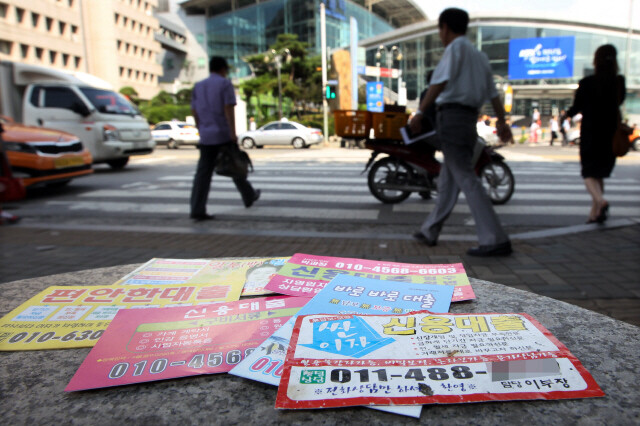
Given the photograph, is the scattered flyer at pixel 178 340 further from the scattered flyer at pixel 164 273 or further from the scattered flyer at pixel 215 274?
the scattered flyer at pixel 164 273

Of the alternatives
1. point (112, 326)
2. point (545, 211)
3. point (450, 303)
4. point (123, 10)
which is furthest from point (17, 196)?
point (123, 10)

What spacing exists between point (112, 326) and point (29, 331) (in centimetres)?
19

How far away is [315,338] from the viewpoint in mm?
961

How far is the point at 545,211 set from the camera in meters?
6.33

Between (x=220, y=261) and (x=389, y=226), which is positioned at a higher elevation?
(x=220, y=261)

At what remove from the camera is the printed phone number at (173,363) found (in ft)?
2.92

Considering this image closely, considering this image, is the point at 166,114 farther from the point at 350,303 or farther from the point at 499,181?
the point at 350,303

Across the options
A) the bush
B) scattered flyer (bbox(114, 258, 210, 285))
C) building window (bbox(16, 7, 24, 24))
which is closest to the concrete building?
building window (bbox(16, 7, 24, 24))

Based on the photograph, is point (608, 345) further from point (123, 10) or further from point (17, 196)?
point (123, 10)

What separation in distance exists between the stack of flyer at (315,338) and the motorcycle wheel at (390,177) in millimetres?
5433

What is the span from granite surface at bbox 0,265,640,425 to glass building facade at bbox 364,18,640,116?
51.2 meters

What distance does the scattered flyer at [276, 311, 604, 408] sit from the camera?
786 millimetres

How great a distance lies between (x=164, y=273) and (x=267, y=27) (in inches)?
2904

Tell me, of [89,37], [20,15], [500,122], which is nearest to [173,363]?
[500,122]
